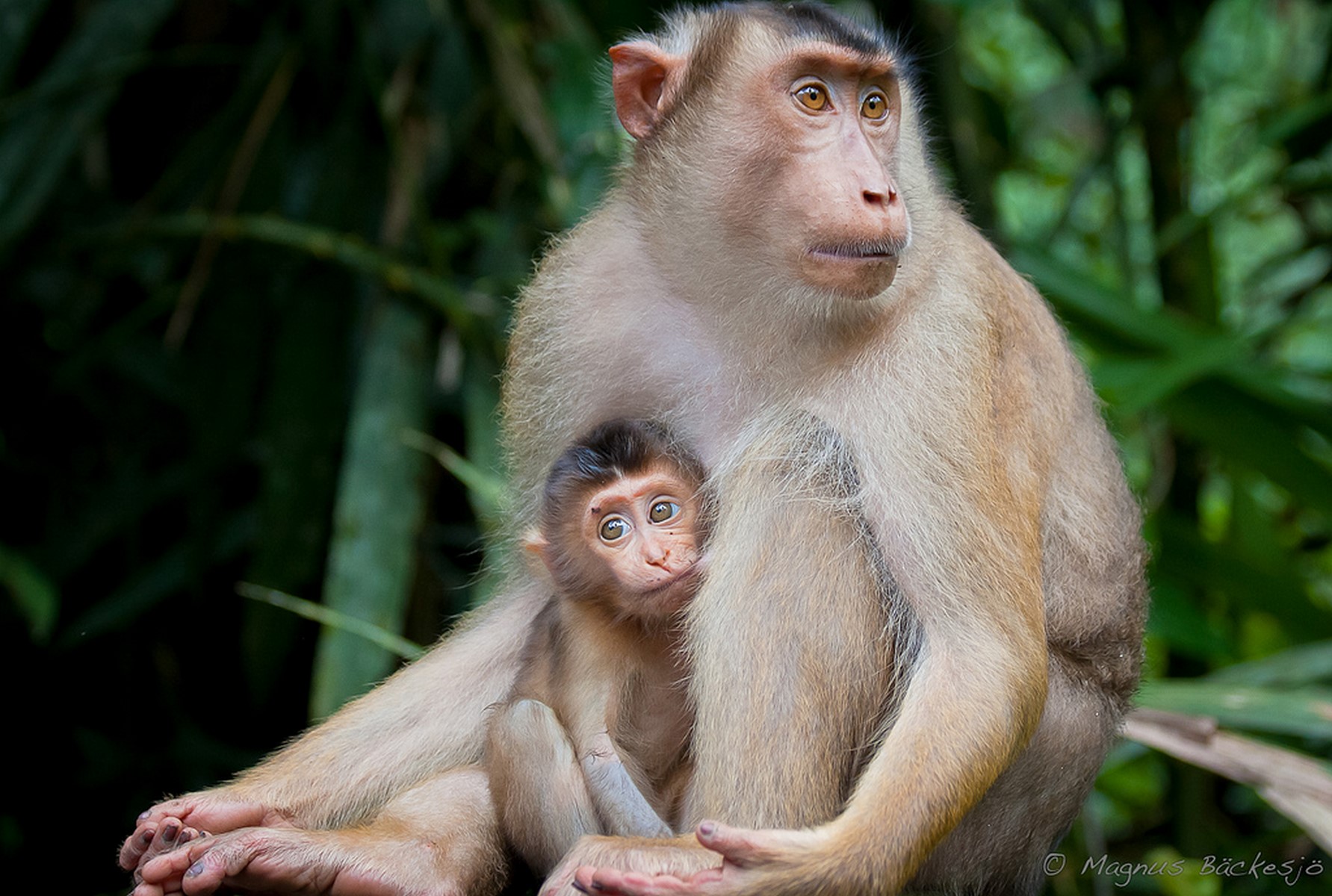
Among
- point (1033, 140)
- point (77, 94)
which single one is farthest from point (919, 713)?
point (1033, 140)

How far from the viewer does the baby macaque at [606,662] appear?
2908mm

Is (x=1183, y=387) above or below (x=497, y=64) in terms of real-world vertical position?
below

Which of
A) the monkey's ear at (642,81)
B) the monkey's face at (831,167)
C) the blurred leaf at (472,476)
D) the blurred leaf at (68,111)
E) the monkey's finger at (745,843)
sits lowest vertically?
the monkey's finger at (745,843)

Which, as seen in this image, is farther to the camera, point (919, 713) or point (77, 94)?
point (77, 94)

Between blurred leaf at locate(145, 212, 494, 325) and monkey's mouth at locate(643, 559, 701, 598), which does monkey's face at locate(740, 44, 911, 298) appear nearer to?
monkey's mouth at locate(643, 559, 701, 598)

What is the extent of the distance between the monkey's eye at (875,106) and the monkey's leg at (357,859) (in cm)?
181

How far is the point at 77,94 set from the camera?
5328 millimetres

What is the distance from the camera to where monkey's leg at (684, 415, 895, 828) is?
265cm

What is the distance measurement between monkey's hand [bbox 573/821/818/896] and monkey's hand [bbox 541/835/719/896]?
123mm

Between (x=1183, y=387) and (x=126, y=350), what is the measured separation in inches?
164

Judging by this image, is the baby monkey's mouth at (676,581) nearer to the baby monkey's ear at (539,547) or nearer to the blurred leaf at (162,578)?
the baby monkey's ear at (539,547)

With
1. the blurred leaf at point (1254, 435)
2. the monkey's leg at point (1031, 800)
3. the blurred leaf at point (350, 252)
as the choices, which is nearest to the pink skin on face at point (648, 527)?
the monkey's leg at point (1031, 800)

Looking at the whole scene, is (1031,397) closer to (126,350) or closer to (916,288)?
(916,288)

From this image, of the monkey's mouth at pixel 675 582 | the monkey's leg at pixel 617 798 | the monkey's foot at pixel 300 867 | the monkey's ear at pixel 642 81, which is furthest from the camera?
the monkey's ear at pixel 642 81
